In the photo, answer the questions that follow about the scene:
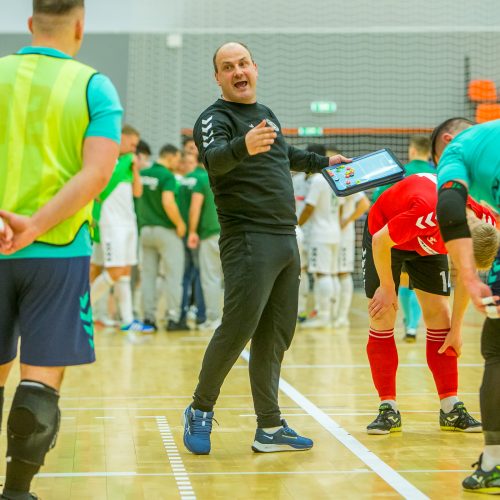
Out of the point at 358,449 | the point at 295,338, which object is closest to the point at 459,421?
the point at 358,449

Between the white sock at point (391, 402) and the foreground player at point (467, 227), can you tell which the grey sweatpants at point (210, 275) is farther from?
the foreground player at point (467, 227)

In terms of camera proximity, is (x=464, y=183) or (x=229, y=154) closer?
(x=464, y=183)

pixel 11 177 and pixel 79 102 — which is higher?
pixel 79 102

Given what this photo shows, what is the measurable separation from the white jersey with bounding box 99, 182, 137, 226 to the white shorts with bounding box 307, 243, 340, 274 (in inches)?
83.7

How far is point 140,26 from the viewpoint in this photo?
44.6ft

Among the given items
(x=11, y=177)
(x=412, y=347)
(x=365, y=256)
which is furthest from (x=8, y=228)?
(x=412, y=347)

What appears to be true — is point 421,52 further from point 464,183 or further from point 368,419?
point 464,183

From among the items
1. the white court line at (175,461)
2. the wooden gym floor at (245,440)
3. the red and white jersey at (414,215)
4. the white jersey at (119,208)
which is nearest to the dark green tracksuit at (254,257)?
the white court line at (175,461)

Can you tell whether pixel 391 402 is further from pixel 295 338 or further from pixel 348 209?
pixel 348 209

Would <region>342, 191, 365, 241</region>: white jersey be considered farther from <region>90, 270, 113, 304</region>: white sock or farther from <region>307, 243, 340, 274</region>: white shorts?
<region>90, 270, 113, 304</region>: white sock

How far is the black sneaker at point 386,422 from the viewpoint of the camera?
4625 millimetres

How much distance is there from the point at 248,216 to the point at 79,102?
139cm

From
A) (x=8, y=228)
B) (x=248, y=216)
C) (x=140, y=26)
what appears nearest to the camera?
(x=8, y=228)

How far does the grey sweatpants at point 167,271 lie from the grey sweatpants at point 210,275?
237 millimetres
